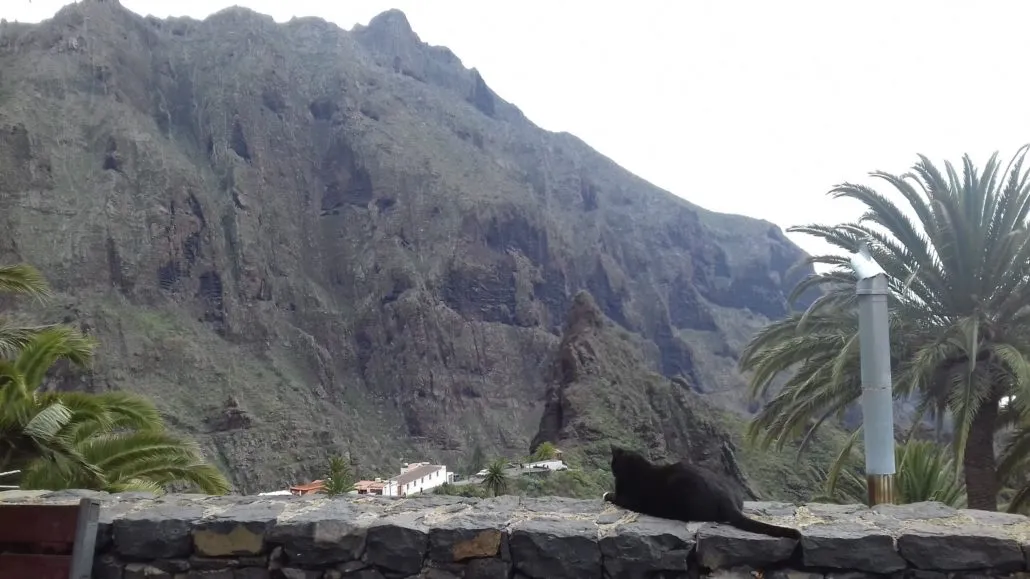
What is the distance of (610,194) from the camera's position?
521ft

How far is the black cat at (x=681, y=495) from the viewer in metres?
3.61

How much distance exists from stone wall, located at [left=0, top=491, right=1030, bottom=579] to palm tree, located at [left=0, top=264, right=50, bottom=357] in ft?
21.9

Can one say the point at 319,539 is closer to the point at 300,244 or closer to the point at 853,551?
the point at 853,551

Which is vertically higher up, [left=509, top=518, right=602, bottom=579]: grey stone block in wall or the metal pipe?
the metal pipe

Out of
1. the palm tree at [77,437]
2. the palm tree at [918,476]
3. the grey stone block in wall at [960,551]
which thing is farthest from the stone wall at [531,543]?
the palm tree at [918,476]

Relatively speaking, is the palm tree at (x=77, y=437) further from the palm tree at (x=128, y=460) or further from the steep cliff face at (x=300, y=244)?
the steep cliff face at (x=300, y=244)

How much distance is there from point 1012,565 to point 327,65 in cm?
12807

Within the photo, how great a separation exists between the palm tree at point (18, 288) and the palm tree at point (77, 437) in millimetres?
639

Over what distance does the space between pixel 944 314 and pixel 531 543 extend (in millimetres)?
7868

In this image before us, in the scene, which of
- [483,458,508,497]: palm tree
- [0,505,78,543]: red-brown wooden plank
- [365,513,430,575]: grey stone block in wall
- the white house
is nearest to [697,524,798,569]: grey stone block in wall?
[365,513,430,575]: grey stone block in wall

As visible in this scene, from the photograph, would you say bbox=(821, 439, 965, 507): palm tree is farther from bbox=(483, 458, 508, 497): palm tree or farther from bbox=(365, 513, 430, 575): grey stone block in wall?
bbox=(483, 458, 508, 497): palm tree

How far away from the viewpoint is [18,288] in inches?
381

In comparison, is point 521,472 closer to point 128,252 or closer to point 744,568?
point 744,568

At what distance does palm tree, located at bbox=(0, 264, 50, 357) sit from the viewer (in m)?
9.52
